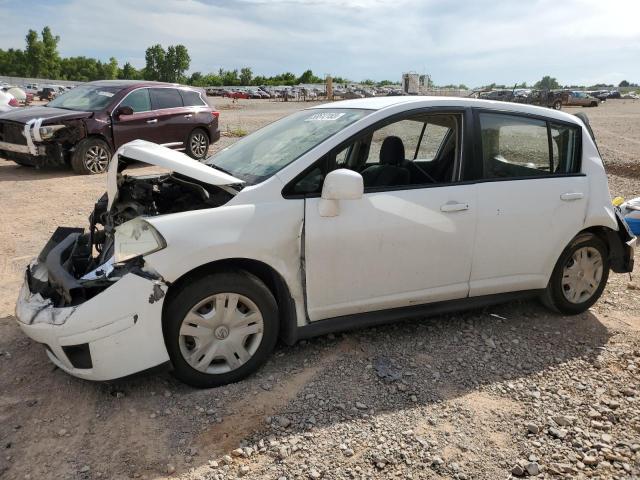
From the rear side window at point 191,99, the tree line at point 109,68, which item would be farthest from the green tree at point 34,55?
the rear side window at point 191,99

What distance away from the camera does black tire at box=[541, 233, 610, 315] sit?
4277mm

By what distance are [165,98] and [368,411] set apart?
10.0m

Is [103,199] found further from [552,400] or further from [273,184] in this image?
[552,400]

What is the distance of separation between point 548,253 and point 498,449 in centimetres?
181

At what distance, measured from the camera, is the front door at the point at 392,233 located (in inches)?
133

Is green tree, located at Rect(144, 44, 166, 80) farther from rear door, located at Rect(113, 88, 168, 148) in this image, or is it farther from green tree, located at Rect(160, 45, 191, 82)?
rear door, located at Rect(113, 88, 168, 148)

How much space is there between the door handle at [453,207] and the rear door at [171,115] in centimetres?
864

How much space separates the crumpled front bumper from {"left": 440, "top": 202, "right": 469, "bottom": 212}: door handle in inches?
73.9

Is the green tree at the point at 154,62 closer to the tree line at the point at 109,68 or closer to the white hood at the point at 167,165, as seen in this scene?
the tree line at the point at 109,68

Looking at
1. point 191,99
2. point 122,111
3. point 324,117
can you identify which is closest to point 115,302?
point 324,117

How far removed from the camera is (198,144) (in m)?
12.3

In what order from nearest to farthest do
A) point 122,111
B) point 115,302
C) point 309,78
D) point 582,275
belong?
point 115,302
point 582,275
point 122,111
point 309,78

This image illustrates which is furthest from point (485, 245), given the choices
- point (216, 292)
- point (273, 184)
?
point (216, 292)

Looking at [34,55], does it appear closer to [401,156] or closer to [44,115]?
[44,115]
